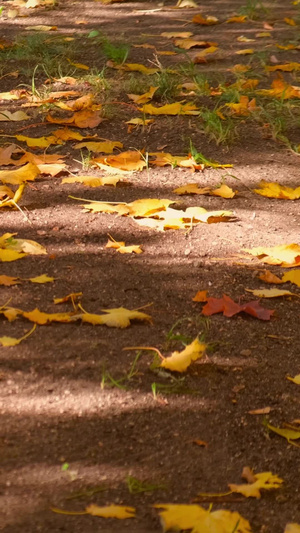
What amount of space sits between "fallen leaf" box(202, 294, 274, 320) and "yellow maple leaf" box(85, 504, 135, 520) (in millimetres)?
928

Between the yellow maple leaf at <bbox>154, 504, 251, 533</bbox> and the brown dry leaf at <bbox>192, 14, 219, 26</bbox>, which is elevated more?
the yellow maple leaf at <bbox>154, 504, 251, 533</bbox>

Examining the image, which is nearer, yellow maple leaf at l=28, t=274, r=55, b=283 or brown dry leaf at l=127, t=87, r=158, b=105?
yellow maple leaf at l=28, t=274, r=55, b=283

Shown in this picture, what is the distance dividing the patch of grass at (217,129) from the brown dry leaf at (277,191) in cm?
48

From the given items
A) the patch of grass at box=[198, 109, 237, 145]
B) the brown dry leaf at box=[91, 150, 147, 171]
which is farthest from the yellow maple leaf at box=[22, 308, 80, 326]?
the patch of grass at box=[198, 109, 237, 145]

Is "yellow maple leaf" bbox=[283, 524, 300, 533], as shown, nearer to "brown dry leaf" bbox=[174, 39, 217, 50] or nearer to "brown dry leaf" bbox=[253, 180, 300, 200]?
"brown dry leaf" bbox=[253, 180, 300, 200]

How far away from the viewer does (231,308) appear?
2.63m

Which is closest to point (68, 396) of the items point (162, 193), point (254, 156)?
point (162, 193)

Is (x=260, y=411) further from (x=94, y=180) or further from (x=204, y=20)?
(x=204, y=20)

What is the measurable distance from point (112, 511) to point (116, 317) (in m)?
0.82

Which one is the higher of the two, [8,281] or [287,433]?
[8,281]

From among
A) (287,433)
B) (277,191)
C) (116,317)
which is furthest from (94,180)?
(287,433)

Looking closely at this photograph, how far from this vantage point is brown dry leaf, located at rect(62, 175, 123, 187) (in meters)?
3.49

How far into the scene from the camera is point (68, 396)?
2.19m

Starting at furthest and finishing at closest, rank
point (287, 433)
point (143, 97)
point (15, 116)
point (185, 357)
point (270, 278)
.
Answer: point (143, 97) < point (15, 116) < point (270, 278) < point (185, 357) < point (287, 433)
